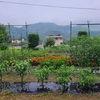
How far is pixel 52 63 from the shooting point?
39.2 ft

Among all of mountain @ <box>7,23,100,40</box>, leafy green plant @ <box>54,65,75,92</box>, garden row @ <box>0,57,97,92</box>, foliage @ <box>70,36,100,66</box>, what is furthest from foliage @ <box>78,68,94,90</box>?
mountain @ <box>7,23,100,40</box>

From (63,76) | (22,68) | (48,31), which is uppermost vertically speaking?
(48,31)

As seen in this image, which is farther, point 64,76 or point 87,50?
point 87,50

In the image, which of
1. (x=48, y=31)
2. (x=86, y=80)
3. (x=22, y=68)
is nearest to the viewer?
(x=86, y=80)

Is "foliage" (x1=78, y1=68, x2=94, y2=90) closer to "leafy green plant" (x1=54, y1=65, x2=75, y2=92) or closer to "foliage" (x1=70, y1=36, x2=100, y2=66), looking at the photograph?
"leafy green plant" (x1=54, y1=65, x2=75, y2=92)

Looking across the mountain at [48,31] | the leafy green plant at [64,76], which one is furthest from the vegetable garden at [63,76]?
the mountain at [48,31]

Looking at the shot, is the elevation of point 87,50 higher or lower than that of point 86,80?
higher

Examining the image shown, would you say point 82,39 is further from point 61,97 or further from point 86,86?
point 61,97

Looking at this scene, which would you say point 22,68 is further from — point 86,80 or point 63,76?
point 86,80

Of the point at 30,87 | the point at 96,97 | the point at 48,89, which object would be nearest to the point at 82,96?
the point at 96,97

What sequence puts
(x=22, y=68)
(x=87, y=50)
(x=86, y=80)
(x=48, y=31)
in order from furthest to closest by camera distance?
(x=48, y=31) < (x=87, y=50) < (x=22, y=68) < (x=86, y=80)

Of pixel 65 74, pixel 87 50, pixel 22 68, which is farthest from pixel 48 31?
pixel 65 74

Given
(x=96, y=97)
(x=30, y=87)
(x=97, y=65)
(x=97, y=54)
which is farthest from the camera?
(x=97, y=65)

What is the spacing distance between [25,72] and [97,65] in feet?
12.6
